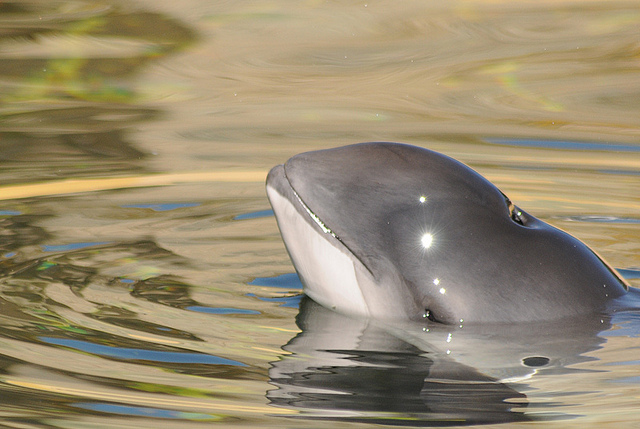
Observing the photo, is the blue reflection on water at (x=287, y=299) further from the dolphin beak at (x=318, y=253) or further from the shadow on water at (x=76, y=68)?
the shadow on water at (x=76, y=68)

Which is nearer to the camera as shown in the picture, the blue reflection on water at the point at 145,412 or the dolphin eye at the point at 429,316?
the blue reflection on water at the point at 145,412

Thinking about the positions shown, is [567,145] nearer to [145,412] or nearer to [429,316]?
[429,316]

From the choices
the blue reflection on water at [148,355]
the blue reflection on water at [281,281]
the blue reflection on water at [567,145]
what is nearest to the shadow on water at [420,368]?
the blue reflection on water at [148,355]

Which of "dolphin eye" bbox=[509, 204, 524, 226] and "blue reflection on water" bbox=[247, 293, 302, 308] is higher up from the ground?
"dolphin eye" bbox=[509, 204, 524, 226]

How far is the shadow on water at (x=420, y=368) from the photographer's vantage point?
3.21 m

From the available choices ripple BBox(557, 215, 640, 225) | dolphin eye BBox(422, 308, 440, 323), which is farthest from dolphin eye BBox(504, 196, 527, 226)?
ripple BBox(557, 215, 640, 225)

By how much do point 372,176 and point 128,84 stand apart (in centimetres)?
625

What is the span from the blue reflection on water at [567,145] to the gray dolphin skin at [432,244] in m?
4.31

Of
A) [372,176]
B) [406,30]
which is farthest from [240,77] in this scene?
[372,176]

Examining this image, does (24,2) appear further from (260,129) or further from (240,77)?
(260,129)

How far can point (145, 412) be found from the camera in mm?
3127

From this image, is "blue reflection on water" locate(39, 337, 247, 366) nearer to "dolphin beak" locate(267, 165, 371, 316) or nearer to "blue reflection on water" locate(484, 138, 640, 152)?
"dolphin beak" locate(267, 165, 371, 316)

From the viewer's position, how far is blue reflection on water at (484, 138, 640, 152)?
8.18 meters

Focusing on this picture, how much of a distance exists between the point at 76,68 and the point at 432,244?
681cm
